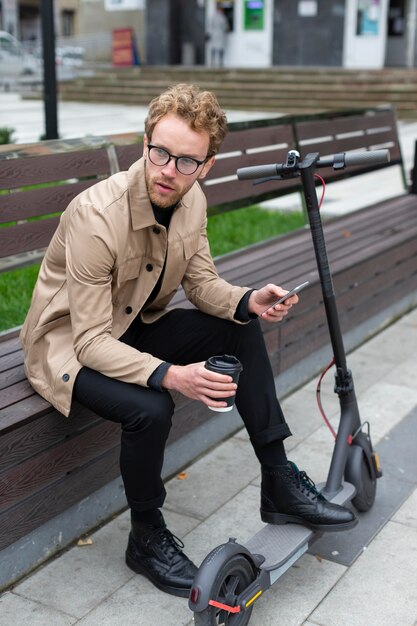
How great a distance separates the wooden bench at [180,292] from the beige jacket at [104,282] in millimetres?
205

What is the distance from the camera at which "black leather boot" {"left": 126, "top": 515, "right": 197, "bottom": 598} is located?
2797mm

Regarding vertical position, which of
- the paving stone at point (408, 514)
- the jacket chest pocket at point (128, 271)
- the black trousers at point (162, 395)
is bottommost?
the paving stone at point (408, 514)

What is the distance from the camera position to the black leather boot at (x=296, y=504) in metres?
2.92

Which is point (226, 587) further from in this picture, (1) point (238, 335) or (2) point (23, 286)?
(2) point (23, 286)

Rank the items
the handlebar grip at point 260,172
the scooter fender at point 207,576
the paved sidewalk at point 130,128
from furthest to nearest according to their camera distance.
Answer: the paved sidewalk at point 130,128
the handlebar grip at point 260,172
the scooter fender at point 207,576

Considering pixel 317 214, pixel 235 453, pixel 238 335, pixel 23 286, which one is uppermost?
pixel 317 214

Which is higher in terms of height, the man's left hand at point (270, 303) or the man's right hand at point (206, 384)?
the man's left hand at point (270, 303)

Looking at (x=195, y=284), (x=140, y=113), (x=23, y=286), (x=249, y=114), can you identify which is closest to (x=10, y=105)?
(x=140, y=113)

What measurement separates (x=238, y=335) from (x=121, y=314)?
0.40m

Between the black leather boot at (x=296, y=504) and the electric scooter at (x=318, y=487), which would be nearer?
the electric scooter at (x=318, y=487)

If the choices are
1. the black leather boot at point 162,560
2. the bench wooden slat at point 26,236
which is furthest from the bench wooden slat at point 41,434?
the bench wooden slat at point 26,236

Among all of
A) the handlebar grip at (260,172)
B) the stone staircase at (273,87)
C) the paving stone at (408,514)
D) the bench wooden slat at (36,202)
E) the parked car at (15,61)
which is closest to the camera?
the handlebar grip at (260,172)

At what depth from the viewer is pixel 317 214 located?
116 inches

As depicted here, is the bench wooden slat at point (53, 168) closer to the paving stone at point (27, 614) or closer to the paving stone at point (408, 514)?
the paving stone at point (27, 614)
